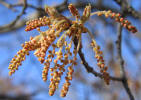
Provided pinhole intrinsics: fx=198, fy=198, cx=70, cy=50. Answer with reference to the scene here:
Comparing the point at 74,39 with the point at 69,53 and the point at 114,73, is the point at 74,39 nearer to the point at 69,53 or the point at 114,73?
the point at 69,53

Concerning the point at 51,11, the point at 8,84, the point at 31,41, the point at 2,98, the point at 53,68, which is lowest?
the point at 8,84

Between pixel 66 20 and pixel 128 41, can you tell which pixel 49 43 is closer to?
pixel 66 20

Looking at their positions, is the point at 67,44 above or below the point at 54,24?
below

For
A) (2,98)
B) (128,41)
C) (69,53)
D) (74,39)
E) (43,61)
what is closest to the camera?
(43,61)

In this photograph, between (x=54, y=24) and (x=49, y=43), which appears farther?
(x=54, y=24)

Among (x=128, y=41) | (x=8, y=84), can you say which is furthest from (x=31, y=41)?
(x=8, y=84)

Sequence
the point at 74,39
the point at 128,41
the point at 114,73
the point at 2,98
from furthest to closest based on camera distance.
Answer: the point at 114,73 < the point at 2,98 < the point at 128,41 < the point at 74,39

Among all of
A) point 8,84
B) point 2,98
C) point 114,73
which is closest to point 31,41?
point 2,98
